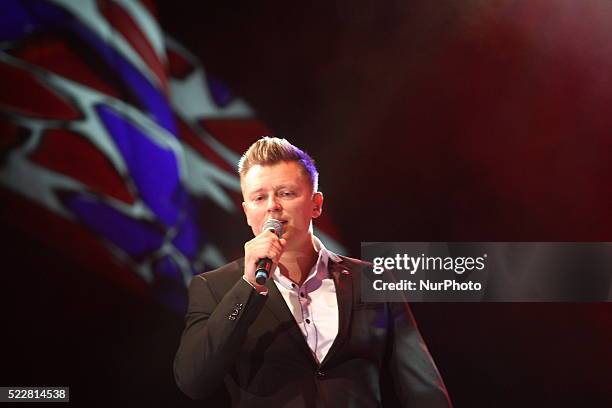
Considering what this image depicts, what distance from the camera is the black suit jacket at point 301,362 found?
9.64ft

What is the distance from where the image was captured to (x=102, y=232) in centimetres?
341

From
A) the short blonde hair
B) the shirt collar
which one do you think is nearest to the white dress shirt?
the shirt collar

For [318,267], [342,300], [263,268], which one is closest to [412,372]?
[342,300]

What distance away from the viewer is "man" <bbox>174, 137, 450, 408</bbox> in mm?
2957

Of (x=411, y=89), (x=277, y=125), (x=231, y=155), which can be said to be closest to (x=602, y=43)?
(x=411, y=89)

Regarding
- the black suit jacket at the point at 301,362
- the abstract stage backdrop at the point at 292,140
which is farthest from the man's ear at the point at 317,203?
the black suit jacket at the point at 301,362

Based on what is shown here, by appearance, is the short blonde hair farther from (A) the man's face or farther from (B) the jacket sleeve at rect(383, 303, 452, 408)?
(B) the jacket sleeve at rect(383, 303, 452, 408)

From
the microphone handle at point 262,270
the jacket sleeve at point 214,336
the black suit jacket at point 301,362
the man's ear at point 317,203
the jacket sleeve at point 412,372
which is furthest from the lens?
the man's ear at point 317,203

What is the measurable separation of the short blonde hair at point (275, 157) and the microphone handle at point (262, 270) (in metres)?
0.67

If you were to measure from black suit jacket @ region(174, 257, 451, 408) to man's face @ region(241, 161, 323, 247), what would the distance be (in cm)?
26

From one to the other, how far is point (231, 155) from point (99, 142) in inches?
25.7

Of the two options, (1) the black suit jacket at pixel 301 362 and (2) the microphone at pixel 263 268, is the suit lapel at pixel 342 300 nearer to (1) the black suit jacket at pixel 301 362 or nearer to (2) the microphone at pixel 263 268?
(1) the black suit jacket at pixel 301 362

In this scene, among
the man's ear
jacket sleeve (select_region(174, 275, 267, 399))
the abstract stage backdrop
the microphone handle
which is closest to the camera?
the microphone handle

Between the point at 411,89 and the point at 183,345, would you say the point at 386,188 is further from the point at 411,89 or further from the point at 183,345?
the point at 183,345
